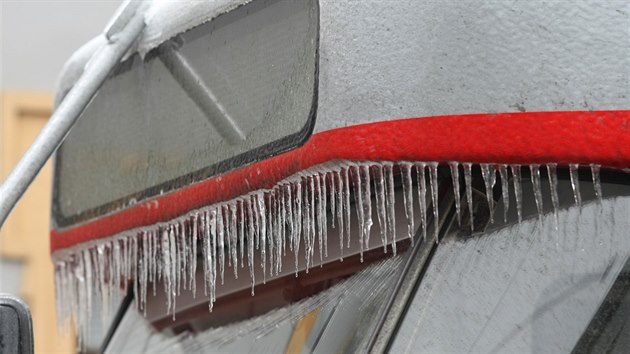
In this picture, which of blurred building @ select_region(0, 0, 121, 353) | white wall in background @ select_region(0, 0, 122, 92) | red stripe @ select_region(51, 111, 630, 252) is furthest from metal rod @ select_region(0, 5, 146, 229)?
blurred building @ select_region(0, 0, 121, 353)

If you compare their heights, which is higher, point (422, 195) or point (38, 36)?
point (38, 36)

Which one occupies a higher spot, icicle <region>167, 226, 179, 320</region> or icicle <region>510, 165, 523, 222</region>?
icicle <region>167, 226, 179, 320</region>

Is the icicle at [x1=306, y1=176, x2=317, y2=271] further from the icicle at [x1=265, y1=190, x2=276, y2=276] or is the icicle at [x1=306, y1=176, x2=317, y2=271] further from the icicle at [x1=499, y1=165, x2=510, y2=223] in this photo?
the icicle at [x1=499, y1=165, x2=510, y2=223]

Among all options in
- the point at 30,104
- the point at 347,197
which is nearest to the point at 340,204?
the point at 347,197

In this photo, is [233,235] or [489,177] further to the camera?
[233,235]

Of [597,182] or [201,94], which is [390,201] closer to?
[597,182]

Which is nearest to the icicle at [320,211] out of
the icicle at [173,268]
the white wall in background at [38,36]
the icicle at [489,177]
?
the icicle at [489,177]

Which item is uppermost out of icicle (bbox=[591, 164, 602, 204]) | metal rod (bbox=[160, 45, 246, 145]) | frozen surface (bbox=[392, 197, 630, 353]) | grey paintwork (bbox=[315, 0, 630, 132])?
metal rod (bbox=[160, 45, 246, 145])

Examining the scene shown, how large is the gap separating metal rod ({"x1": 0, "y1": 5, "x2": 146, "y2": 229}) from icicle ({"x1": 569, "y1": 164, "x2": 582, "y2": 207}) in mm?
882

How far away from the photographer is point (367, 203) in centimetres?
165

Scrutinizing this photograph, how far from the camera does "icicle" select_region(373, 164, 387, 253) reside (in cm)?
158

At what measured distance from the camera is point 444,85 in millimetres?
1480

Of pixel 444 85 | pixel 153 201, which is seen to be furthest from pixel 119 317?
pixel 444 85

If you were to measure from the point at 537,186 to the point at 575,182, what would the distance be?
47 millimetres
